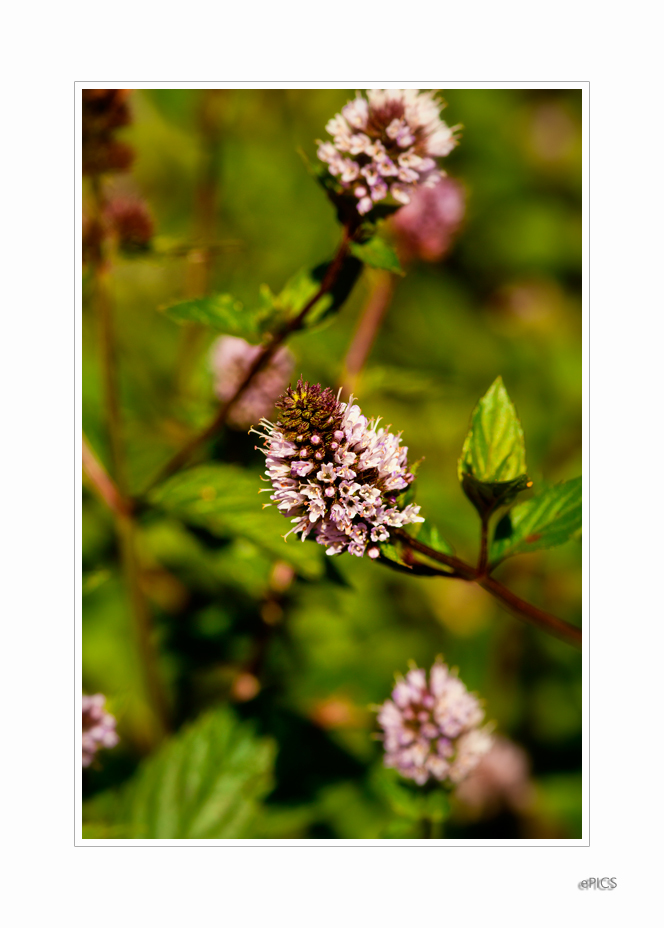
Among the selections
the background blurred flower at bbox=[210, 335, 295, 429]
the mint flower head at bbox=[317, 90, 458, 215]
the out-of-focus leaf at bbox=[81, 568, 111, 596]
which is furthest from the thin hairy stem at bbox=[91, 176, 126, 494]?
the mint flower head at bbox=[317, 90, 458, 215]


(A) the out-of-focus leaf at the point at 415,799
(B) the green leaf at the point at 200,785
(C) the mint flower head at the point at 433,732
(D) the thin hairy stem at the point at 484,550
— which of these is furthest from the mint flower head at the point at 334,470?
(B) the green leaf at the point at 200,785

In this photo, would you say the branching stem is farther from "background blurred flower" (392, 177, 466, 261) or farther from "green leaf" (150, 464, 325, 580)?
"background blurred flower" (392, 177, 466, 261)

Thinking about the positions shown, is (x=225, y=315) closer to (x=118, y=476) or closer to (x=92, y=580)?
(x=118, y=476)

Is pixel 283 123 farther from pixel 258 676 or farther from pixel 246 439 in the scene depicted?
pixel 258 676
